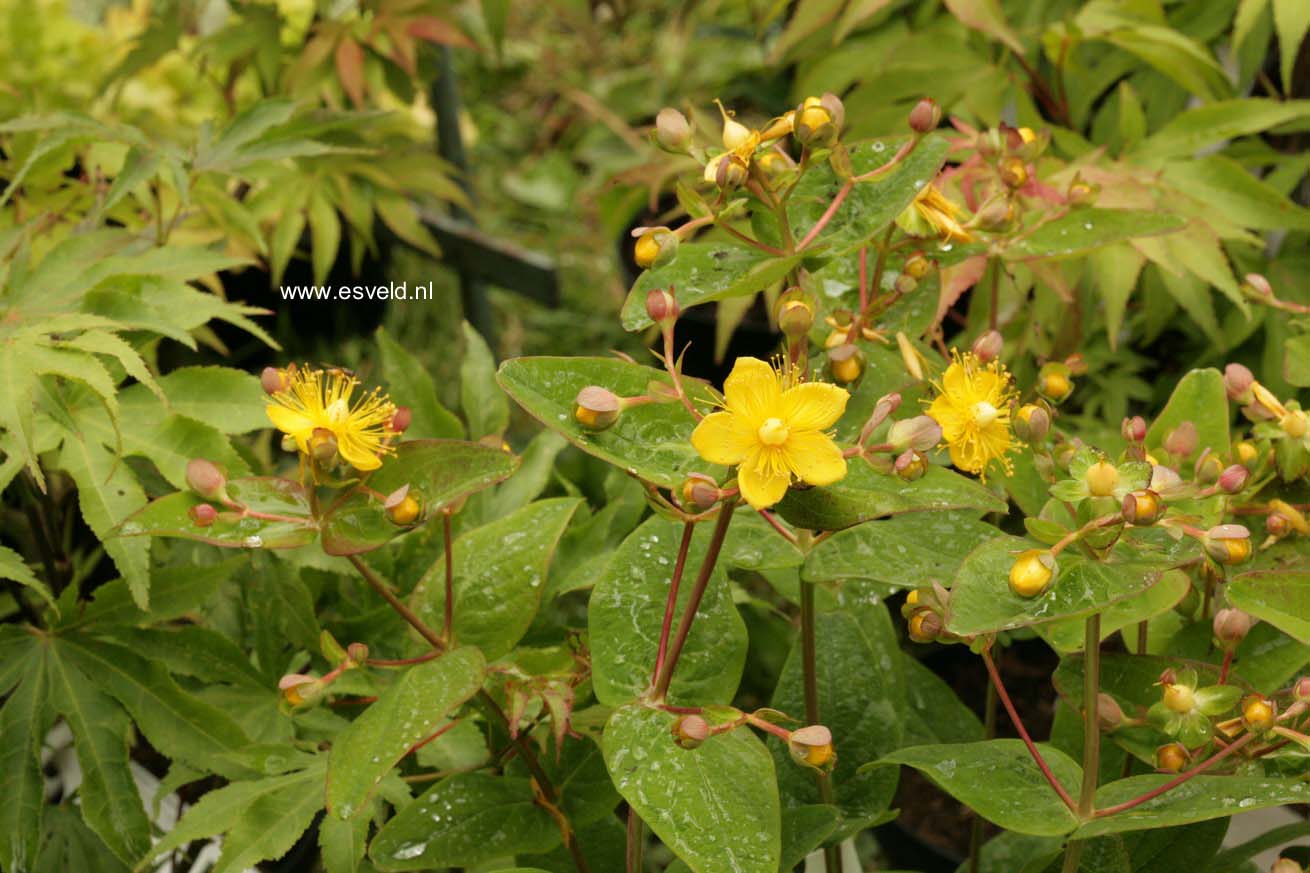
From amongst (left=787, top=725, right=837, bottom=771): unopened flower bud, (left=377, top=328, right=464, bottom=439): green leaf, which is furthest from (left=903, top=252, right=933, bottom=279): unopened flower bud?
(left=377, top=328, right=464, bottom=439): green leaf

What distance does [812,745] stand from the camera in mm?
453

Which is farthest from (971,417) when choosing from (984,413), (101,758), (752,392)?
(101,758)

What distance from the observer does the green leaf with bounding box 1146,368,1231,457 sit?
0.59 metres

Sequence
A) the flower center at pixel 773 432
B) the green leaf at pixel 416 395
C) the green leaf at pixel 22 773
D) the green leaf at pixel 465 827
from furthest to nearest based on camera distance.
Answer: the green leaf at pixel 416 395, the green leaf at pixel 22 773, the green leaf at pixel 465 827, the flower center at pixel 773 432

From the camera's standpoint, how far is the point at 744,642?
53 centimetres

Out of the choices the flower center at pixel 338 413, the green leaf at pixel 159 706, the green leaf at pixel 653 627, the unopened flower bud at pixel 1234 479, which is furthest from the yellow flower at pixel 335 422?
the unopened flower bud at pixel 1234 479

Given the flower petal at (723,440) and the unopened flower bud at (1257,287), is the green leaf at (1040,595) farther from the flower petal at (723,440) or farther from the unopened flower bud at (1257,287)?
the unopened flower bud at (1257,287)

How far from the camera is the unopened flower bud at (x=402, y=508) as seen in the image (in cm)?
49

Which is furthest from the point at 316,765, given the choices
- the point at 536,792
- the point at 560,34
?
the point at 560,34

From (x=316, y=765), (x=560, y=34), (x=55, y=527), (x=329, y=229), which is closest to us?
(x=316, y=765)

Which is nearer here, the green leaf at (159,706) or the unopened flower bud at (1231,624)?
the unopened flower bud at (1231,624)

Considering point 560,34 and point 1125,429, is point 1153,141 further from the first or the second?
point 560,34

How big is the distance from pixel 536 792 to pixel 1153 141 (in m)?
0.65

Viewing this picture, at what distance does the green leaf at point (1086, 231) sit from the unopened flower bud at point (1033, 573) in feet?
0.73
